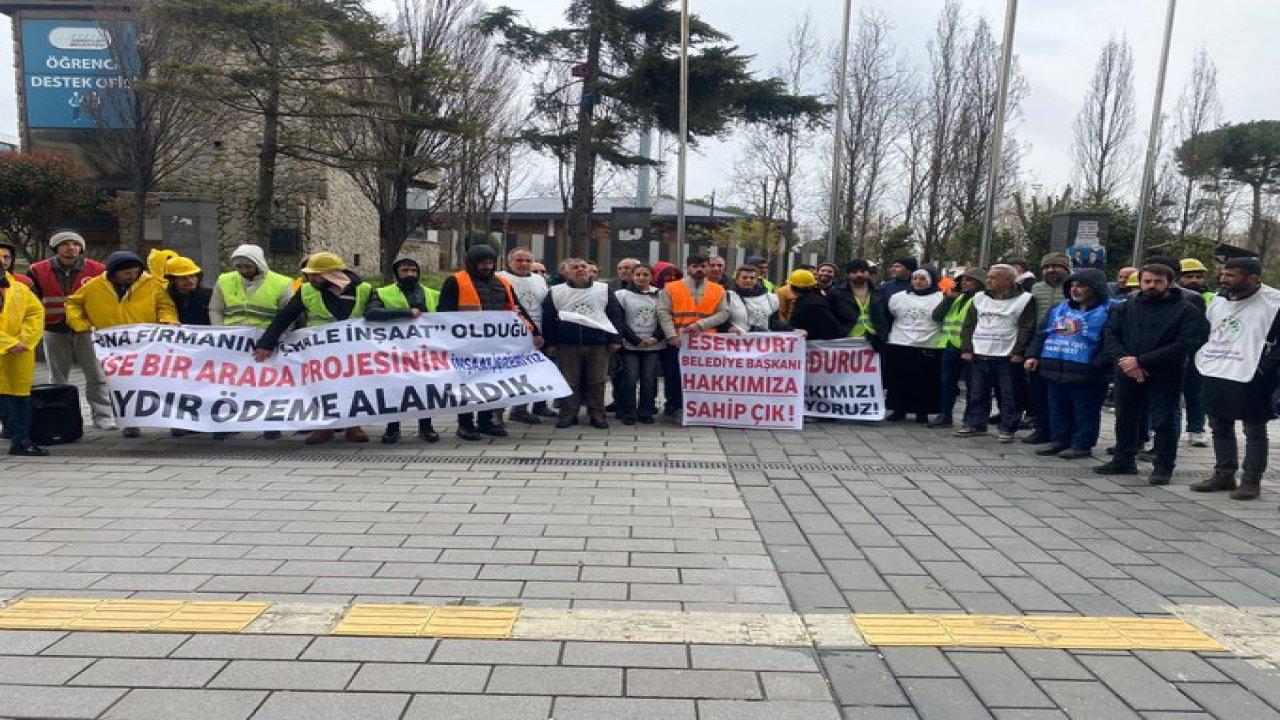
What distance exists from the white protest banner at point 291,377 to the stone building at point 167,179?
19.8 m

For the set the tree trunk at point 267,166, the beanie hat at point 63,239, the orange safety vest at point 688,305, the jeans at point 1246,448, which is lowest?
the jeans at point 1246,448

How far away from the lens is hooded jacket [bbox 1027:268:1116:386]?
24.8 ft

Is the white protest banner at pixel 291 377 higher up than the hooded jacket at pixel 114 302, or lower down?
lower down

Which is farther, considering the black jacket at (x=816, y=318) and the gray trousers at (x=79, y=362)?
the black jacket at (x=816, y=318)

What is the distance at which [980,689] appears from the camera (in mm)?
3232

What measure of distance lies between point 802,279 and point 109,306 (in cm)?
689

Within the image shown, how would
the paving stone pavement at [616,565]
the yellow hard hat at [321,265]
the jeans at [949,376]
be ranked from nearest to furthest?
the paving stone pavement at [616,565] < the yellow hard hat at [321,265] < the jeans at [949,376]

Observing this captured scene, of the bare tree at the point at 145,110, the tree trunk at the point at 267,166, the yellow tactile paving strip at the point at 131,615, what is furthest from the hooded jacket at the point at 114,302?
the tree trunk at the point at 267,166

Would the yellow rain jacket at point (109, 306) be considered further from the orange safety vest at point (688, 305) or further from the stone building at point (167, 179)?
the stone building at point (167, 179)

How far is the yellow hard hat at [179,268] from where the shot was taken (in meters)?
7.79

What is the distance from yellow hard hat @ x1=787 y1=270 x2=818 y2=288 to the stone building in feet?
68.2

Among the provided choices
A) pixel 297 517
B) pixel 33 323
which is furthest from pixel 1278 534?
pixel 33 323

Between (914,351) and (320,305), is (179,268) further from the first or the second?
(914,351)

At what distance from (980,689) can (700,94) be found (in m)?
16.6
